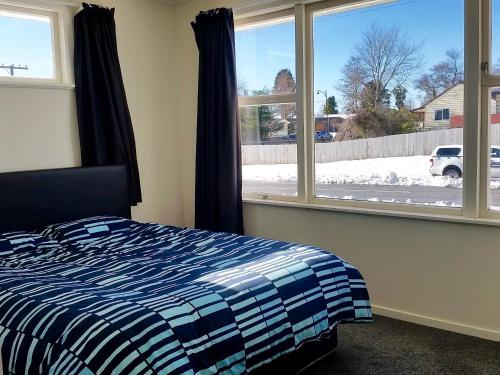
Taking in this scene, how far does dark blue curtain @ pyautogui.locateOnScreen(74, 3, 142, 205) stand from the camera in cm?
394

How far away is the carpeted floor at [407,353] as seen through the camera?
2.80 meters

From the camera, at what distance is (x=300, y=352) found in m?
2.77

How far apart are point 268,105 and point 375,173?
1084 millimetres

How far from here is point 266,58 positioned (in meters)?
4.20

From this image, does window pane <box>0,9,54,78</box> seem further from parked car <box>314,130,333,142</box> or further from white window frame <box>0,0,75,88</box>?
parked car <box>314,130,333,142</box>

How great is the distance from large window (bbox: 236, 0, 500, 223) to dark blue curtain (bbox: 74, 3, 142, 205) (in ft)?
3.34

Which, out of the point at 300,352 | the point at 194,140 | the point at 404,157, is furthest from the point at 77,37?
the point at 300,352

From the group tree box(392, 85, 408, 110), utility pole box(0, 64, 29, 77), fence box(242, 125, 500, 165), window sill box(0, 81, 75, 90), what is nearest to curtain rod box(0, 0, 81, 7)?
utility pole box(0, 64, 29, 77)

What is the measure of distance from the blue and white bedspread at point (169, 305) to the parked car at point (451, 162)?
3.21 ft

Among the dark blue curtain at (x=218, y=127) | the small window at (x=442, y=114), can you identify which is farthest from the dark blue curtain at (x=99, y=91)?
the small window at (x=442, y=114)

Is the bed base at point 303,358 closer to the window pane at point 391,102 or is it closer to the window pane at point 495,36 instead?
the window pane at point 391,102

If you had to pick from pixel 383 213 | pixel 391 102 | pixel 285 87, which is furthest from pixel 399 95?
pixel 285 87

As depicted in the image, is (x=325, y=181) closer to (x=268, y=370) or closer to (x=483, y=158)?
(x=483, y=158)

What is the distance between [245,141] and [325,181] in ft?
2.74
